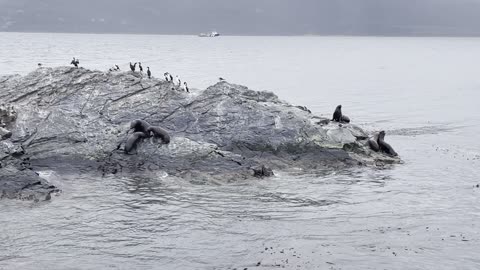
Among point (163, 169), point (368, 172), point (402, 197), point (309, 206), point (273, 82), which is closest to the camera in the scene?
point (309, 206)

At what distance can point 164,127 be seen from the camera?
95.1 ft

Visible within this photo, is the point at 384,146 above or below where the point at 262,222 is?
above

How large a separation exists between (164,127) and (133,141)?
2593mm

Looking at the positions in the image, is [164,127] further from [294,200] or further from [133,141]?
[294,200]

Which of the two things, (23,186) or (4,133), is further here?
(4,133)

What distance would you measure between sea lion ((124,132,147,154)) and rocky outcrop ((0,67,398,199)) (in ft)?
1.14

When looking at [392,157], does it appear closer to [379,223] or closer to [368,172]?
[368,172]

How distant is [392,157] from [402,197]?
747 centimetres

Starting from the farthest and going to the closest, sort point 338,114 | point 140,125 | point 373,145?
point 338,114 → point 373,145 → point 140,125

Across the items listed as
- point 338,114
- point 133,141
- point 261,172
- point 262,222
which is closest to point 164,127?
point 133,141

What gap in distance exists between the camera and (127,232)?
19.6 meters

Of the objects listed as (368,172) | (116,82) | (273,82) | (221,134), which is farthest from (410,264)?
(273,82)

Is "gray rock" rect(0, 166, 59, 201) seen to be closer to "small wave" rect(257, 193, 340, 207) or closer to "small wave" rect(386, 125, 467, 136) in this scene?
"small wave" rect(257, 193, 340, 207)

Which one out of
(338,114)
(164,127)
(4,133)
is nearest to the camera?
(4,133)
